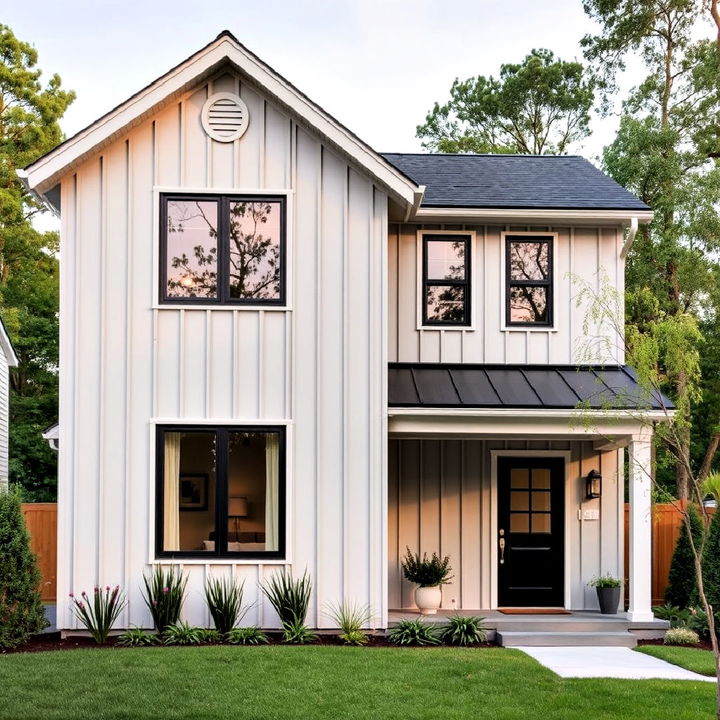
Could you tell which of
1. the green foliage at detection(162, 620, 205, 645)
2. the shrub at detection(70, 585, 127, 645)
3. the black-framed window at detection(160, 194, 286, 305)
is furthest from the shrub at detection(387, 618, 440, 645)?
the black-framed window at detection(160, 194, 286, 305)

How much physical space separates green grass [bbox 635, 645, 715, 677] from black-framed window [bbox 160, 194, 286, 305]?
5.84m

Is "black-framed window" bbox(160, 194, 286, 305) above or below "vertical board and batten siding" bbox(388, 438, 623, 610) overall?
above

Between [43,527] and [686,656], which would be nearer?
[686,656]

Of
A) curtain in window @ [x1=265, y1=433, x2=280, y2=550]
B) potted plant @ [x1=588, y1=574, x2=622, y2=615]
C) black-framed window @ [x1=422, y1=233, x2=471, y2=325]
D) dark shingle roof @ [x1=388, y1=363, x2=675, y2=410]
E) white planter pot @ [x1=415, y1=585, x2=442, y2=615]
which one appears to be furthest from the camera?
black-framed window @ [x1=422, y1=233, x2=471, y2=325]

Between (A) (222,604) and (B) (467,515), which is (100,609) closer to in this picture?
(A) (222,604)

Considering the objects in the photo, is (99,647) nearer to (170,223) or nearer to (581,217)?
(170,223)

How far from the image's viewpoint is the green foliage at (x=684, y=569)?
525 inches

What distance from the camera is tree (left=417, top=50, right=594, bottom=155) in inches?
1227

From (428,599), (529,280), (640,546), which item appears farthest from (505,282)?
(428,599)

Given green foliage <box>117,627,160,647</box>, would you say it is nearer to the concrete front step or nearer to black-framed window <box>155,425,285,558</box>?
black-framed window <box>155,425,285,558</box>

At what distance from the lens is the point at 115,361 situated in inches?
456

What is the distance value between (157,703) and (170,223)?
5.86 metres

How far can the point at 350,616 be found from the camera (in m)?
11.4

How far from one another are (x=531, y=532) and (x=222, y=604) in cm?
470
